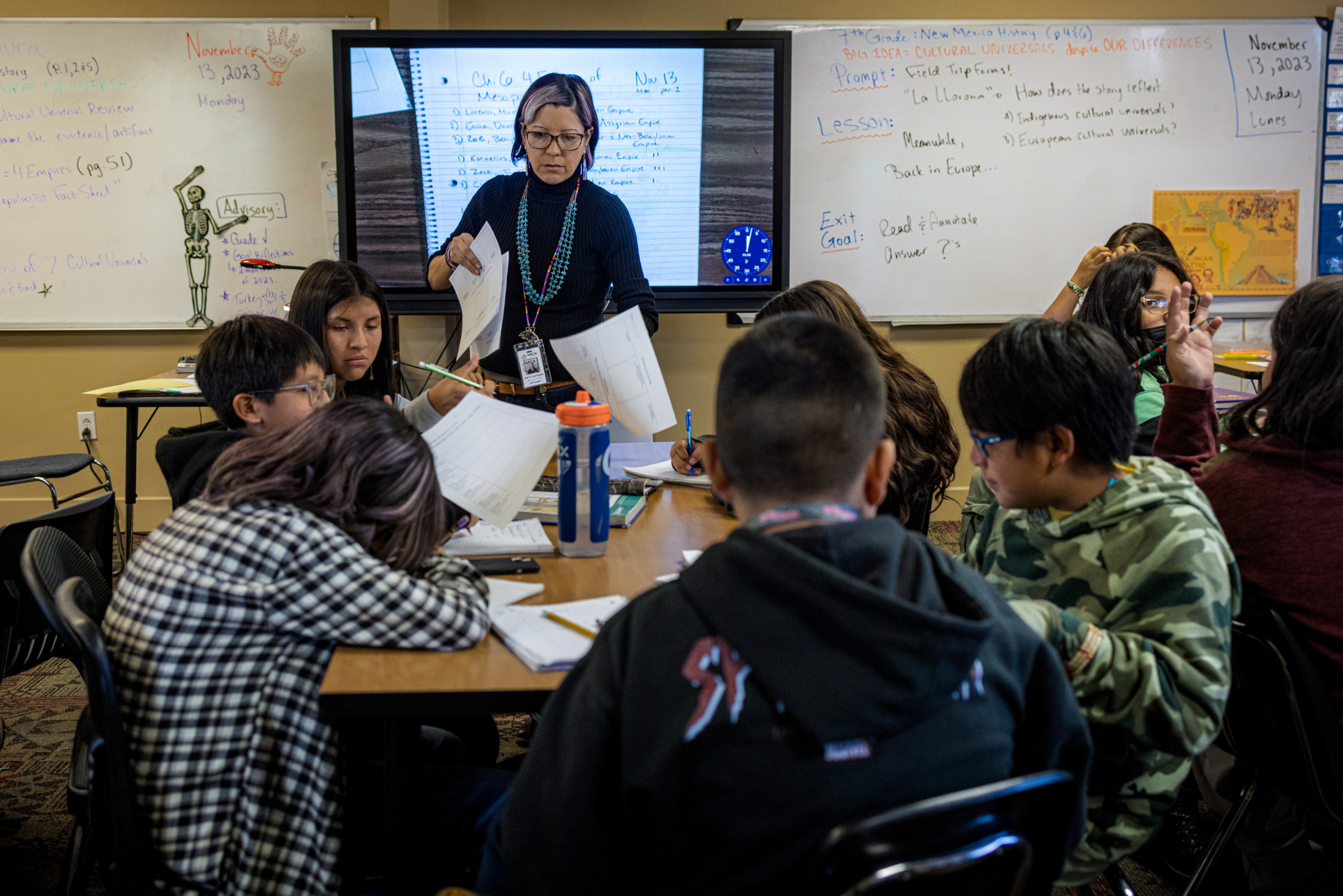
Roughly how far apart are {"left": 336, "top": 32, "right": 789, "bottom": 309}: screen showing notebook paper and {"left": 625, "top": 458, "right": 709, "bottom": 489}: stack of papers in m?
1.63

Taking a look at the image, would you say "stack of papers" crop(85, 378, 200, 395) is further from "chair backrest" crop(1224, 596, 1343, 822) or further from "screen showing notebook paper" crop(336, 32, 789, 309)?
"chair backrest" crop(1224, 596, 1343, 822)

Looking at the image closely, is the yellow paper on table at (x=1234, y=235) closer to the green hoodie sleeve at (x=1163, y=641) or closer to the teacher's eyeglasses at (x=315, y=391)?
the green hoodie sleeve at (x=1163, y=641)

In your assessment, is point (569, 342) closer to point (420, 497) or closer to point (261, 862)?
point (420, 497)

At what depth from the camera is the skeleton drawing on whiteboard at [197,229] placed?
151 inches

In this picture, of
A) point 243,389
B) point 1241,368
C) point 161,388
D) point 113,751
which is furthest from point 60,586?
point 1241,368

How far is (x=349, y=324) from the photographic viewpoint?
2.12 m

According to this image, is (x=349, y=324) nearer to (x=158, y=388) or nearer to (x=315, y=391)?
(x=315, y=391)

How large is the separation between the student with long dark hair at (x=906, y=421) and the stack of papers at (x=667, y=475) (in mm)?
364

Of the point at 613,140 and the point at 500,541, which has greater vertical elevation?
the point at 613,140

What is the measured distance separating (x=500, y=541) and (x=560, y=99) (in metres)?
1.73

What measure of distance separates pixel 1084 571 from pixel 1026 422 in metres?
0.20

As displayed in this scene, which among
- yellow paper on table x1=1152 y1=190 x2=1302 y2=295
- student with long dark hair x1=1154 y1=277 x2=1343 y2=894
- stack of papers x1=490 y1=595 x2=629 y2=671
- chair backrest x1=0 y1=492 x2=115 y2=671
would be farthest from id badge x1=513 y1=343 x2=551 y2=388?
yellow paper on table x1=1152 y1=190 x2=1302 y2=295

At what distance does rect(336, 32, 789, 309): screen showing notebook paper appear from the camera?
3328mm

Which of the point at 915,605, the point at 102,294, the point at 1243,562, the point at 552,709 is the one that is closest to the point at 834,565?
the point at 915,605
